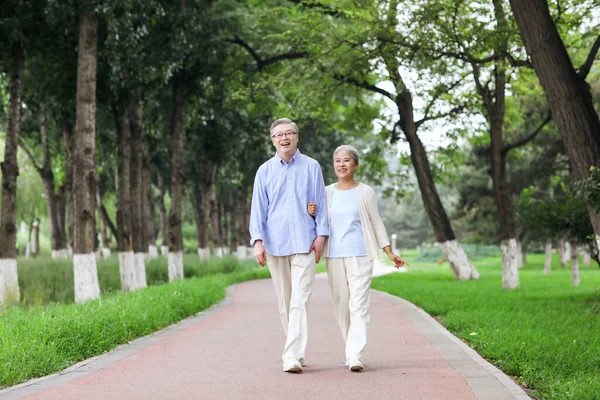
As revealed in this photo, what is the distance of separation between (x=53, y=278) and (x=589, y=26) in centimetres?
1439

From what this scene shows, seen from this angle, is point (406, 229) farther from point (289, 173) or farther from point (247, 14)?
point (289, 173)

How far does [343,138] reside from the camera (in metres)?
41.2

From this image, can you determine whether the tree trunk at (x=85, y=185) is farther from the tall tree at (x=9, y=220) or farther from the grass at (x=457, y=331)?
the tall tree at (x=9, y=220)

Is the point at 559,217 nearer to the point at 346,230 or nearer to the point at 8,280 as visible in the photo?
the point at 346,230

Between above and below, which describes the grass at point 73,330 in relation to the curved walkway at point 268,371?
above

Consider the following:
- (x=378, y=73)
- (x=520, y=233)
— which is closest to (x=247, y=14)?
(x=378, y=73)

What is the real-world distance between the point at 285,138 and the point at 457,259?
66.6 ft

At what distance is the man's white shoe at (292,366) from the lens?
7234 millimetres

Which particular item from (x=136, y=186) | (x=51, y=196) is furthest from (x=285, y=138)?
(x=51, y=196)

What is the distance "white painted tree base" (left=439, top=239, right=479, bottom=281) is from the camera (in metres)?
26.6

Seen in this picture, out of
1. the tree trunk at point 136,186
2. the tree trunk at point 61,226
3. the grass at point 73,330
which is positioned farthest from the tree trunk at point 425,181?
the grass at point 73,330

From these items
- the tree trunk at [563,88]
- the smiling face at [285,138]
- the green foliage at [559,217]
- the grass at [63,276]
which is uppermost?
the tree trunk at [563,88]

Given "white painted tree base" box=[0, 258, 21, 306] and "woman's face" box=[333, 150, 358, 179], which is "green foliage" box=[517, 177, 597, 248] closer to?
"woman's face" box=[333, 150, 358, 179]

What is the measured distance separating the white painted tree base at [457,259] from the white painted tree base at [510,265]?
192 inches
